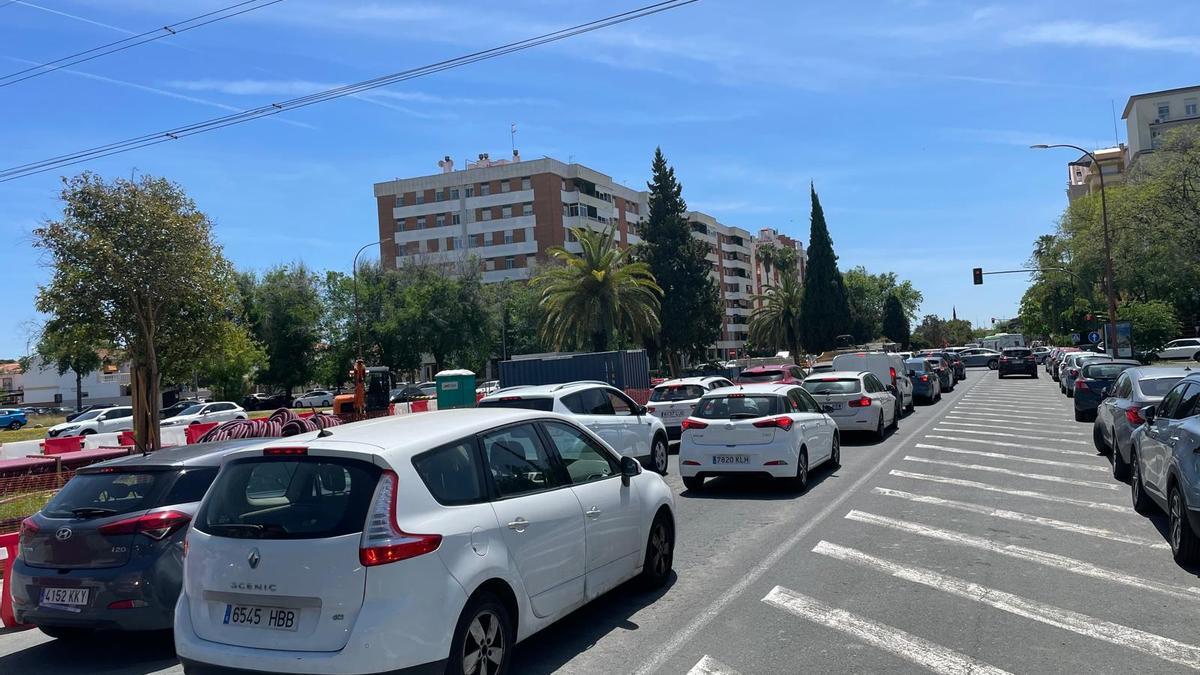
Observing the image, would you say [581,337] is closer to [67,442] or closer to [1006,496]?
[67,442]

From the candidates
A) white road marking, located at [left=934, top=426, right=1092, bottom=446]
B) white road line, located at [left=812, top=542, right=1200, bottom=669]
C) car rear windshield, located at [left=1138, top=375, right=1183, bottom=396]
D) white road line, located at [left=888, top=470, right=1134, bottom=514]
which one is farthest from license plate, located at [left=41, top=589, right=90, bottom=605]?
white road marking, located at [left=934, top=426, right=1092, bottom=446]

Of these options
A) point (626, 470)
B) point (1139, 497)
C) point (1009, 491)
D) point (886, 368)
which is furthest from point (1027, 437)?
point (626, 470)

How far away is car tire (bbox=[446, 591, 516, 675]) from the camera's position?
4496 millimetres

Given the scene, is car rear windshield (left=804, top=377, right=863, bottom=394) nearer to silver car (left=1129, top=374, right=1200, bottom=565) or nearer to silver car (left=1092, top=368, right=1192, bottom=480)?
silver car (left=1092, top=368, right=1192, bottom=480)

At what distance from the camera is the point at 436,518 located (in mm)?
4566

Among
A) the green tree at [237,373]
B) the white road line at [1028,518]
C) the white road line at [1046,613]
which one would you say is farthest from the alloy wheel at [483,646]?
the green tree at [237,373]

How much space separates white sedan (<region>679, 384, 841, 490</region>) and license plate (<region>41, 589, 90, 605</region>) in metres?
7.78

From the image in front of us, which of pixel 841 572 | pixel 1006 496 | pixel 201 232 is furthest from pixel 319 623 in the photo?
pixel 201 232

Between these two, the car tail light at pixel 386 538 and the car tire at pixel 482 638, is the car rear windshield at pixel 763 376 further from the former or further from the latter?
the car tail light at pixel 386 538

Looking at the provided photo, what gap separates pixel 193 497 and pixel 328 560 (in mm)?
2711

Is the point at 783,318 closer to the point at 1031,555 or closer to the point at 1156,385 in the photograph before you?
the point at 1156,385

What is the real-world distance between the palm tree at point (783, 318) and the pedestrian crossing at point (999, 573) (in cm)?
7032

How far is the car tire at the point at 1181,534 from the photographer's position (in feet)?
23.7

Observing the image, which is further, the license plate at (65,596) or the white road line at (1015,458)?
the white road line at (1015,458)
